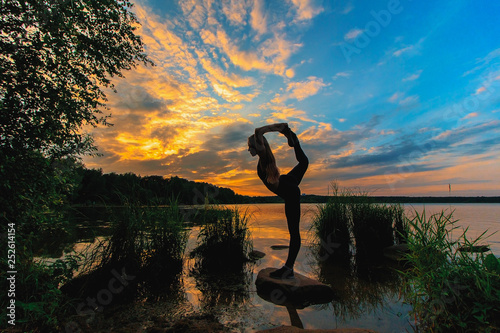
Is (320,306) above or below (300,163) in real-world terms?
below

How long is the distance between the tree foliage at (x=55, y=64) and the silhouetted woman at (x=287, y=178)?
3.86m

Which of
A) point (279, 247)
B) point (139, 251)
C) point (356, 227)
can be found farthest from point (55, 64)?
point (356, 227)

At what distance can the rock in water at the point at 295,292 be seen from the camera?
151 inches

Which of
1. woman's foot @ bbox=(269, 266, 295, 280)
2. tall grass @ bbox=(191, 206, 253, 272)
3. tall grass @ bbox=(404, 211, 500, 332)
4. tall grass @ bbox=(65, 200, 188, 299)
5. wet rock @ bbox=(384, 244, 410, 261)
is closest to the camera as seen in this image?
tall grass @ bbox=(404, 211, 500, 332)

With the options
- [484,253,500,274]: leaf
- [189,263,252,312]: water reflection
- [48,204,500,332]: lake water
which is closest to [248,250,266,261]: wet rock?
[189,263,252,312]: water reflection

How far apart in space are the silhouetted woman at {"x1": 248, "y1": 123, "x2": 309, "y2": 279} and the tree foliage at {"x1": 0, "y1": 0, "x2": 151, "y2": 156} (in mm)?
3857

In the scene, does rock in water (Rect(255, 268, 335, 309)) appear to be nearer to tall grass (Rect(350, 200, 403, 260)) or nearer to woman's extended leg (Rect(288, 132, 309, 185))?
woman's extended leg (Rect(288, 132, 309, 185))

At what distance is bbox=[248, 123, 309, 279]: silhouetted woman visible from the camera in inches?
171

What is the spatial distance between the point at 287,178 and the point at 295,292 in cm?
207

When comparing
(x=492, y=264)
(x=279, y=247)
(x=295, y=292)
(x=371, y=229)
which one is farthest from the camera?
(x=279, y=247)

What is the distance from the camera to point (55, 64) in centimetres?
548

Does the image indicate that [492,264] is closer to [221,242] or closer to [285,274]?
[285,274]

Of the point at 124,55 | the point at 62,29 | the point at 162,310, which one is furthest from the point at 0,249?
the point at 124,55

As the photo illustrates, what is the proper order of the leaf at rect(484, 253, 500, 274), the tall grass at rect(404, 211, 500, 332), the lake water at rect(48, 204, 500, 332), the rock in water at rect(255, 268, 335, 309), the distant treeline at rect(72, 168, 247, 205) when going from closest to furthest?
1. the tall grass at rect(404, 211, 500, 332)
2. the leaf at rect(484, 253, 500, 274)
3. the lake water at rect(48, 204, 500, 332)
4. the rock in water at rect(255, 268, 335, 309)
5. the distant treeline at rect(72, 168, 247, 205)
